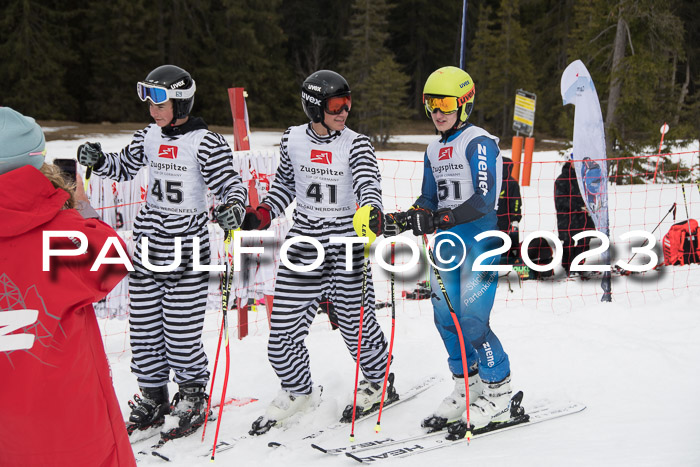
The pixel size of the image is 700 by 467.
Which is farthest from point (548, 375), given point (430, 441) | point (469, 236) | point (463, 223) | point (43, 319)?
point (43, 319)

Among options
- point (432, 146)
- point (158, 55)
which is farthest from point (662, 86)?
point (158, 55)

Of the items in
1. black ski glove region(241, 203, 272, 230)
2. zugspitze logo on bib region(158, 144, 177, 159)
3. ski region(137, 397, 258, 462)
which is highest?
zugspitze logo on bib region(158, 144, 177, 159)

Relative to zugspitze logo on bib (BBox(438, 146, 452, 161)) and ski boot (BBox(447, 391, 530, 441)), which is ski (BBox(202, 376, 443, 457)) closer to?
ski boot (BBox(447, 391, 530, 441))

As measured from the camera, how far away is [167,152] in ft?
12.9

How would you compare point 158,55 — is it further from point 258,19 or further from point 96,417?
point 96,417

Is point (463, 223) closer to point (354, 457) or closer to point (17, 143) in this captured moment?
point (354, 457)

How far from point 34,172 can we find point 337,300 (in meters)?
2.53

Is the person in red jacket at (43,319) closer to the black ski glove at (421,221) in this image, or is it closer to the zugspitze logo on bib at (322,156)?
the black ski glove at (421,221)

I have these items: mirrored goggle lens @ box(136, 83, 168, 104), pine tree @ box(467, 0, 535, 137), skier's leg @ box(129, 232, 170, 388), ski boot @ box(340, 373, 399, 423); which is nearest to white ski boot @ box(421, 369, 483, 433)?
ski boot @ box(340, 373, 399, 423)

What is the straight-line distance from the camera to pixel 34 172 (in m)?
1.86

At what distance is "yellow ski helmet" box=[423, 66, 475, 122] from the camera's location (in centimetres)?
382

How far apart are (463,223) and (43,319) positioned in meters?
2.53

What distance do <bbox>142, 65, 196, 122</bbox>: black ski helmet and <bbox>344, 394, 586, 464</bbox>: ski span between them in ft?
7.42

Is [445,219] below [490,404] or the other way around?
the other way around
